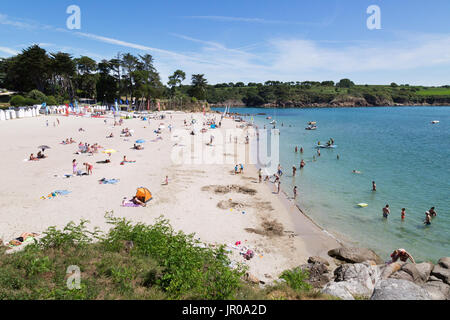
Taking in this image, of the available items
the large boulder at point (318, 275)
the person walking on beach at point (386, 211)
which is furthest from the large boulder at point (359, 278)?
the person walking on beach at point (386, 211)

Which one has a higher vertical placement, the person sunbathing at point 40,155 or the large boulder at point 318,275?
the person sunbathing at point 40,155

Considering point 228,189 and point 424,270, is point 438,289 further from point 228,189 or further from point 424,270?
point 228,189

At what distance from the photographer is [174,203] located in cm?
1695

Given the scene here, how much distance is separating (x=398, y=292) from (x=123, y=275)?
7541mm

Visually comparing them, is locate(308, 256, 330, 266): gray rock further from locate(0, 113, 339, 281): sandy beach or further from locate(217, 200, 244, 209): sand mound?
locate(217, 200, 244, 209): sand mound

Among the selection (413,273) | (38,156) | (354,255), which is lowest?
(354,255)

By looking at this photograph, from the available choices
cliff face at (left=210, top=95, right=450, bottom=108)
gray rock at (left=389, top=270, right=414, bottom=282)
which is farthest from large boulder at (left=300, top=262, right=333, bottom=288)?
cliff face at (left=210, top=95, right=450, bottom=108)

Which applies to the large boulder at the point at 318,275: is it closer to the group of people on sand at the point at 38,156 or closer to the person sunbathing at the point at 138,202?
the person sunbathing at the point at 138,202

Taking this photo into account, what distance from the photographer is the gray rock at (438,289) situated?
8284 millimetres

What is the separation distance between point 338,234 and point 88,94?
307 ft

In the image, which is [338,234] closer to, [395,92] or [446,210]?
[446,210]

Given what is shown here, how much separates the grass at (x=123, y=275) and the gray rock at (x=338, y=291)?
66 centimetres

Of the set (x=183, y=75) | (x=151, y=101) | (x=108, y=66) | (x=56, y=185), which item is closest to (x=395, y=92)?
(x=183, y=75)

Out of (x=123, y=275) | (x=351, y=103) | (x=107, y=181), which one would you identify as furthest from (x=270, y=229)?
(x=351, y=103)
